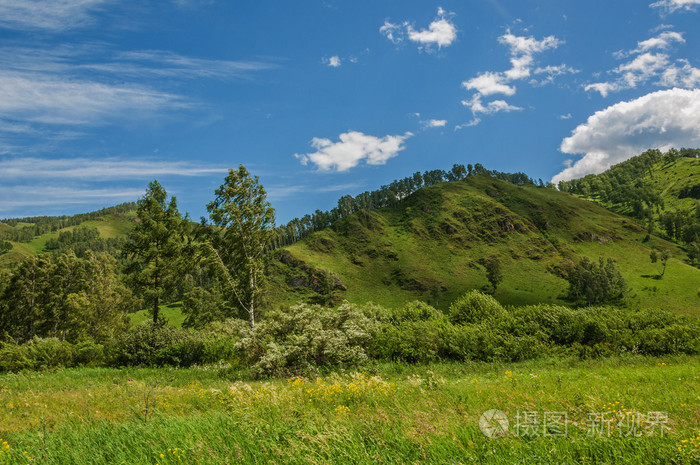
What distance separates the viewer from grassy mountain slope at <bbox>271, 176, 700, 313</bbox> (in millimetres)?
118250

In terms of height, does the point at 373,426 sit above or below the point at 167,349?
above

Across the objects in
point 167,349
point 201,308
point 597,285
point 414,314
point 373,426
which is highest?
point 373,426

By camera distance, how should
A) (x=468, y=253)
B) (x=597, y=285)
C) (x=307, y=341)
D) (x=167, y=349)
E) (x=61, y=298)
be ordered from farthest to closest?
(x=468, y=253) → (x=597, y=285) → (x=61, y=298) → (x=167, y=349) → (x=307, y=341)

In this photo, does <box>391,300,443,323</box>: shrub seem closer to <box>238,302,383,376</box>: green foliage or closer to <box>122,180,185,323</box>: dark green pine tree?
<box>238,302,383,376</box>: green foliage

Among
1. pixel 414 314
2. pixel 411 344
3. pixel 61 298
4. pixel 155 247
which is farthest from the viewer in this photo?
pixel 61 298

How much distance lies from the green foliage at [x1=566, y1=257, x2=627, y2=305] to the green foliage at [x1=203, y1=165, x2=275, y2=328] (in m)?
112

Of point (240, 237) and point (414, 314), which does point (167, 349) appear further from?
point (414, 314)

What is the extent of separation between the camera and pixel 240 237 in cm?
2586

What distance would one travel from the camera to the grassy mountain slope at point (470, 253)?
118 m

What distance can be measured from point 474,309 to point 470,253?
138 m

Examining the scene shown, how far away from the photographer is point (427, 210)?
185750 millimetres

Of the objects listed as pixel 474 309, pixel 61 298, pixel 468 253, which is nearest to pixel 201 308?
pixel 61 298

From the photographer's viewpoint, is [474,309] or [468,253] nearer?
[474,309]

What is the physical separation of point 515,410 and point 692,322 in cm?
1620
